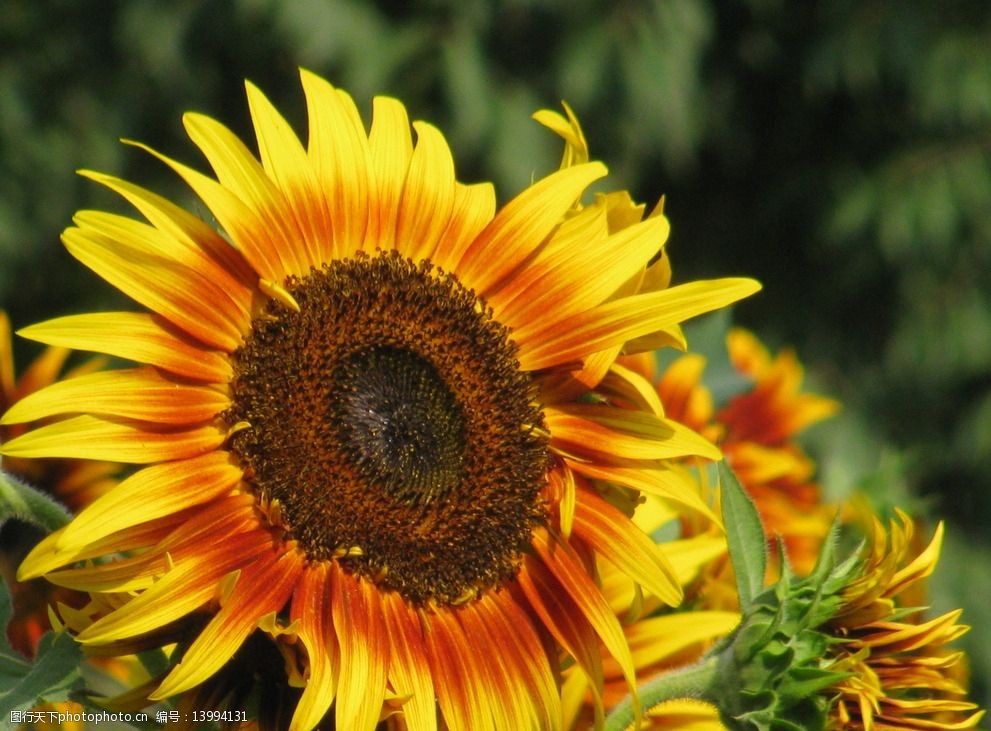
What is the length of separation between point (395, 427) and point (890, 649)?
36 cm

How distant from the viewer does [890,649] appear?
93 centimetres

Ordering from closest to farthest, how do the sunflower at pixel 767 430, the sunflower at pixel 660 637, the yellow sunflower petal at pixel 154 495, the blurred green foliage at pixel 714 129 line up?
the yellow sunflower petal at pixel 154 495 < the sunflower at pixel 660 637 < the sunflower at pixel 767 430 < the blurred green foliage at pixel 714 129

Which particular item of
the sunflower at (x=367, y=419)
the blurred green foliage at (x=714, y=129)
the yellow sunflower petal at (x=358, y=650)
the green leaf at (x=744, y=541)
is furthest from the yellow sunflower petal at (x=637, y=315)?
the blurred green foliage at (x=714, y=129)

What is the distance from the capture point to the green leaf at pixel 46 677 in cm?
80

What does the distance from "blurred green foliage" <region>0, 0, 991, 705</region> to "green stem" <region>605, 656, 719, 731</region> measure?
2.71m

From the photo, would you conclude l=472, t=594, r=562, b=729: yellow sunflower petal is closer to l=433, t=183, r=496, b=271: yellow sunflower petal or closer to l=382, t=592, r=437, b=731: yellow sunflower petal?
l=382, t=592, r=437, b=731: yellow sunflower petal

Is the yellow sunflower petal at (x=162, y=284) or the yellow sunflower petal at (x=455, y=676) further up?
the yellow sunflower petal at (x=162, y=284)

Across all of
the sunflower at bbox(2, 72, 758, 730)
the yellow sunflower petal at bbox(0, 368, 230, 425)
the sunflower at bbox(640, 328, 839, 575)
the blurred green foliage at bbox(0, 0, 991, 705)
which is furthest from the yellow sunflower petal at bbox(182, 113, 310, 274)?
the blurred green foliage at bbox(0, 0, 991, 705)

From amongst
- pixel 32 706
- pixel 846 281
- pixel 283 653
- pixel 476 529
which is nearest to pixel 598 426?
pixel 476 529

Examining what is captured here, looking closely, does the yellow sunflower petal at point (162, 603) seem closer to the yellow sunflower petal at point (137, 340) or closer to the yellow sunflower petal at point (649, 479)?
the yellow sunflower petal at point (137, 340)

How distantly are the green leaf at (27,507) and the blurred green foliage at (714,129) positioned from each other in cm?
286

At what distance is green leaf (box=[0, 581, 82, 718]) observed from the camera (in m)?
0.80

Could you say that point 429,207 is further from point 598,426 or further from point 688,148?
point 688,148

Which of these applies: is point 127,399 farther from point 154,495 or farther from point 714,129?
point 714,129
